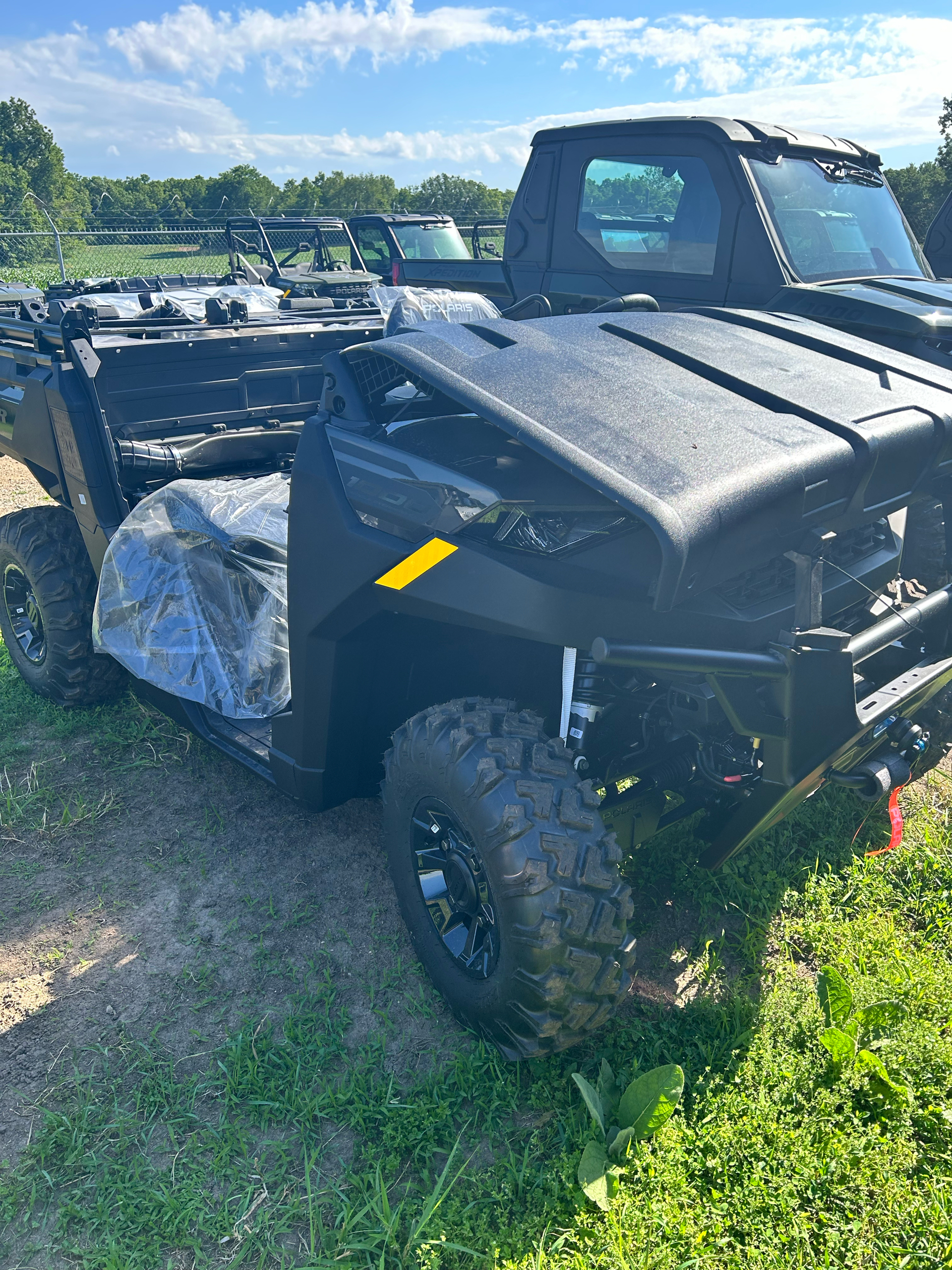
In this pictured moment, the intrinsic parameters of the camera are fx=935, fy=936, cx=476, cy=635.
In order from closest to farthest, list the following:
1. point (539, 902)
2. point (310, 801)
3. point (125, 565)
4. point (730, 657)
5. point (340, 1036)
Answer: point (730, 657) → point (539, 902) → point (340, 1036) → point (310, 801) → point (125, 565)

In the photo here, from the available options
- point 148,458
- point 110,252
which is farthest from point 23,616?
point 110,252

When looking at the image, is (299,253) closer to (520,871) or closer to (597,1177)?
(520,871)

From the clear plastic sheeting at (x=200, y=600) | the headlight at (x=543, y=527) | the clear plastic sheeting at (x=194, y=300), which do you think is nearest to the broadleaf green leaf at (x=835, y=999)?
the headlight at (x=543, y=527)

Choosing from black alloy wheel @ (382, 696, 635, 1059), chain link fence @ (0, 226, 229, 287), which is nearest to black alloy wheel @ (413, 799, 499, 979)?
black alloy wheel @ (382, 696, 635, 1059)

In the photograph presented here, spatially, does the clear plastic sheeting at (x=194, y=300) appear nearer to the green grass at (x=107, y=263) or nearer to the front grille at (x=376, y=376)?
the front grille at (x=376, y=376)

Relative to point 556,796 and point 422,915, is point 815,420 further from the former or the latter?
point 422,915

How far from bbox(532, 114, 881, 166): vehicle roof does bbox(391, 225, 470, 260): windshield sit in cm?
757

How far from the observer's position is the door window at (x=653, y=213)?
4141 mm

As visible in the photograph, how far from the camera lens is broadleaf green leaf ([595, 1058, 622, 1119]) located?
2.27 m

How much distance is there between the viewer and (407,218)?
11898mm

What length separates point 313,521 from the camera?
2.40 metres

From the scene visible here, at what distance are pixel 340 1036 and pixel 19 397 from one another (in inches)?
112

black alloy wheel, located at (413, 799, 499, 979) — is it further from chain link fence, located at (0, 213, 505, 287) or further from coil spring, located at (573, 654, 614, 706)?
chain link fence, located at (0, 213, 505, 287)

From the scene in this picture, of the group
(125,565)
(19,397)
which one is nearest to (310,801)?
(125,565)
